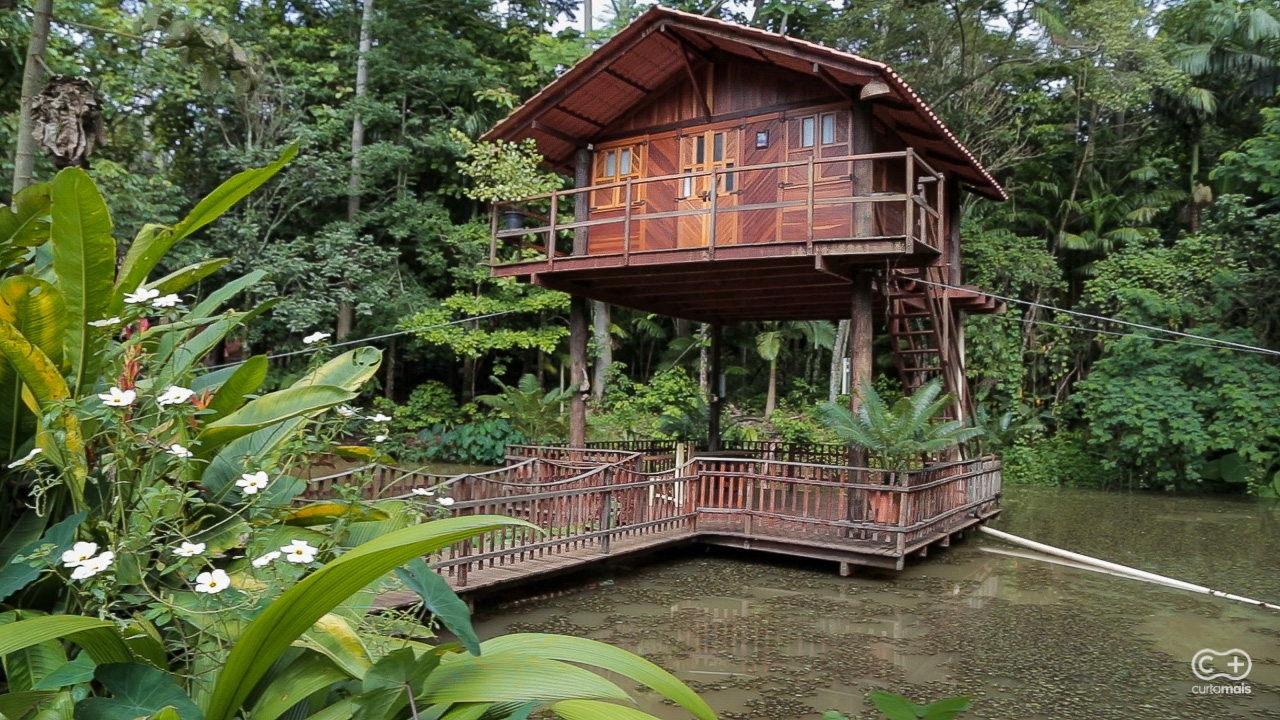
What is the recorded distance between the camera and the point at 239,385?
2.75 meters

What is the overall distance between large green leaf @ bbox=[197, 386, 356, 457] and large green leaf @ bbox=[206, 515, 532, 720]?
2.45 ft

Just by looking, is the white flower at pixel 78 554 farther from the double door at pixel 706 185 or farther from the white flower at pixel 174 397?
the double door at pixel 706 185

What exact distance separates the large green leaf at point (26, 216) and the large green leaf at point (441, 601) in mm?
1966

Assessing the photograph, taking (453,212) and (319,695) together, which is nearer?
(319,695)

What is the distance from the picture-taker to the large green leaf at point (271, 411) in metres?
2.48

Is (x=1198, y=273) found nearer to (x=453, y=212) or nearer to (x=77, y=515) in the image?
(x=453, y=212)

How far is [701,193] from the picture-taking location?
1141 cm

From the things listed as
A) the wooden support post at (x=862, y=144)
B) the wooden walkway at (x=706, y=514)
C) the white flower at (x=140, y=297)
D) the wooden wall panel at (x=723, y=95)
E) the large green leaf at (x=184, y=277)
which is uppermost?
the wooden wall panel at (x=723, y=95)

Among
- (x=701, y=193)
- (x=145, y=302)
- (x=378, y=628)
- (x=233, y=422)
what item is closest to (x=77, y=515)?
(x=233, y=422)

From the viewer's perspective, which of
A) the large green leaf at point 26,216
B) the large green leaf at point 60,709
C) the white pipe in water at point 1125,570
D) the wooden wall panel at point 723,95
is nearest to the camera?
the large green leaf at point 60,709

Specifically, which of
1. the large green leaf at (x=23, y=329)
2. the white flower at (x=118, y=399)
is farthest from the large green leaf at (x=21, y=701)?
the large green leaf at (x=23, y=329)

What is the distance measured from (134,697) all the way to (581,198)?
11.1 metres

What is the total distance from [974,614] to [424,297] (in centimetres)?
→ 1723

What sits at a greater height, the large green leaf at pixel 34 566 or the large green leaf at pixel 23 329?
the large green leaf at pixel 23 329
